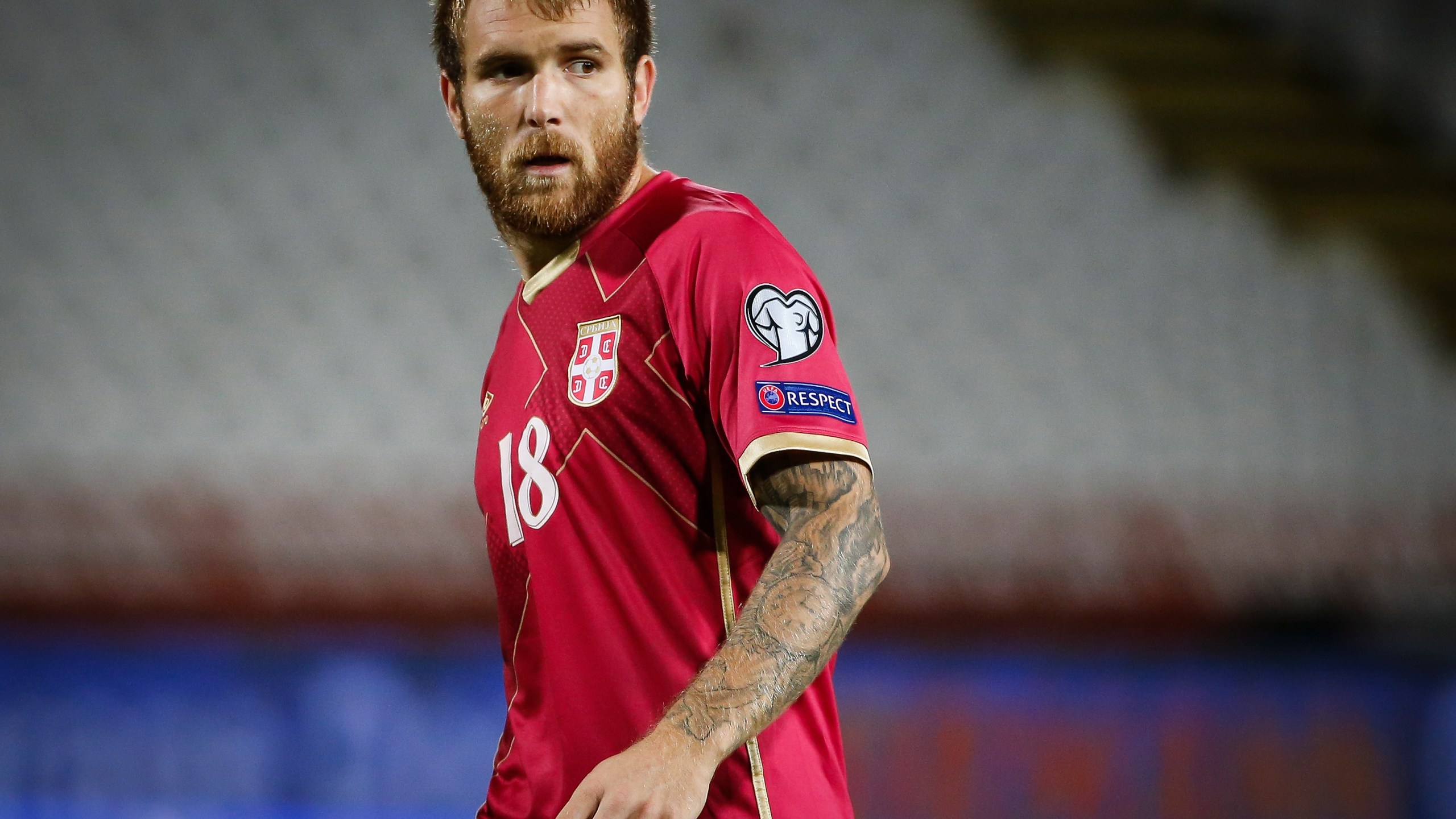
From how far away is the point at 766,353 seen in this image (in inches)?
42.9

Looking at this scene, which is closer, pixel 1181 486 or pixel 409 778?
pixel 409 778

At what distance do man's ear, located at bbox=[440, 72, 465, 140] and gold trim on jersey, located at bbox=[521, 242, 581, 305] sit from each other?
176 millimetres

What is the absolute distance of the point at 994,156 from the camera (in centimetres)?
583

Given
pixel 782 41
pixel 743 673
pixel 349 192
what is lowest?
pixel 743 673

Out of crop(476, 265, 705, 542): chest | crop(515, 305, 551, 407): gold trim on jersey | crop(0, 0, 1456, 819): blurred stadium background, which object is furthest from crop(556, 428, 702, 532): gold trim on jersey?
crop(0, 0, 1456, 819): blurred stadium background

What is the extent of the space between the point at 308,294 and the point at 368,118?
80 centimetres

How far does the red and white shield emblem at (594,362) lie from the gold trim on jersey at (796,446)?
0.65 ft

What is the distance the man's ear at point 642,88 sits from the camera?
143cm

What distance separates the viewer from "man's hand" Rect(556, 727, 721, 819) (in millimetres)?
923

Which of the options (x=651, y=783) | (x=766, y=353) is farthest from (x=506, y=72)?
(x=651, y=783)

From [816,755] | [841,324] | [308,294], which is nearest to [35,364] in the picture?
[308,294]

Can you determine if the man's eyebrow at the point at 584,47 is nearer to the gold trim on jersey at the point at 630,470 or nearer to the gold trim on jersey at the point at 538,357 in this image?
the gold trim on jersey at the point at 538,357

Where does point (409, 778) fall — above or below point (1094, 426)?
below

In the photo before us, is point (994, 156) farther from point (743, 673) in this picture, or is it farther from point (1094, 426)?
point (743, 673)
